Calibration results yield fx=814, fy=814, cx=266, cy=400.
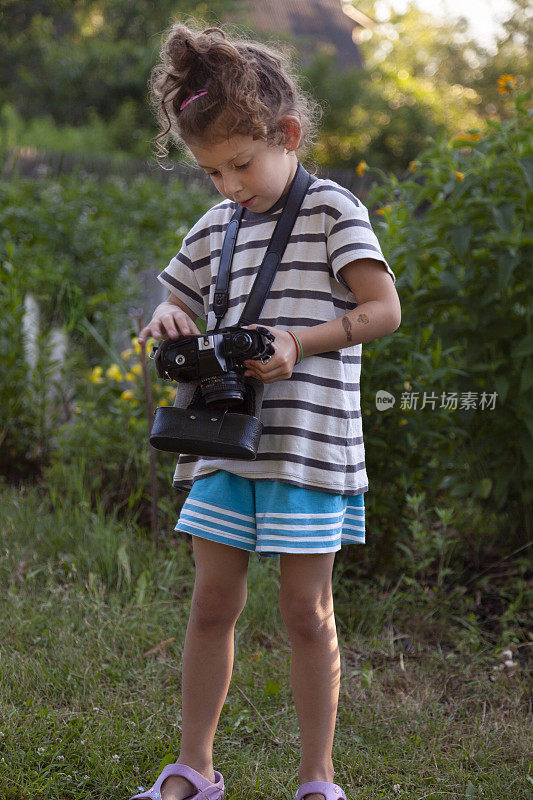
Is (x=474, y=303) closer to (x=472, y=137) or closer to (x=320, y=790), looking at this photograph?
(x=472, y=137)

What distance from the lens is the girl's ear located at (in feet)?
5.63

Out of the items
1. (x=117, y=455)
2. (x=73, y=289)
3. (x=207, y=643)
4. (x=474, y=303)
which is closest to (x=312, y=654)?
(x=207, y=643)

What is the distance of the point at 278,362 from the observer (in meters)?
1.58

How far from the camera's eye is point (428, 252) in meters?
2.97

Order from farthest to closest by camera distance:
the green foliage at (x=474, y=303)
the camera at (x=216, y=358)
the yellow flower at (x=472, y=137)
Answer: the yellow flower at (x=472, y=137) < the green foliage at (x=474, y=303) < the camera at (x=216, y=358)

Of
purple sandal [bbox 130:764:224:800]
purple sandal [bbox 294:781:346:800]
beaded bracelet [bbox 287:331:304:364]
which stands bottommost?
purple sandal [bbox 130:764:224:800]

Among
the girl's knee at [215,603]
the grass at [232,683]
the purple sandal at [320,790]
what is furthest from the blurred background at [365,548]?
the girl's knee at [215,603]

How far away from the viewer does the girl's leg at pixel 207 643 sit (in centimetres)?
179

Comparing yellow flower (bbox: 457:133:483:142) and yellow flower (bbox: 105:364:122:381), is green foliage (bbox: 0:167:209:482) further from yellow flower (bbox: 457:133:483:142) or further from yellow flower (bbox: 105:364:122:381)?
yellow flower (bbox: 457:133:483:142)

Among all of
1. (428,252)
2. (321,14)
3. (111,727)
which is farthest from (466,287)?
(321,14)

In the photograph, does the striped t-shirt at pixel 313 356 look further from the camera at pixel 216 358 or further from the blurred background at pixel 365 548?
the blurred background at pixel 365 548

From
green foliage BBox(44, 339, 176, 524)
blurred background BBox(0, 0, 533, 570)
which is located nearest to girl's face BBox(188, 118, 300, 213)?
blurred background BBox(0, 0, 533, 570)

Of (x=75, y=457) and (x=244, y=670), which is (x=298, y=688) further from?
(x=75, y=457)

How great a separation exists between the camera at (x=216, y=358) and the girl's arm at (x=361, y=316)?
0.43 feet
